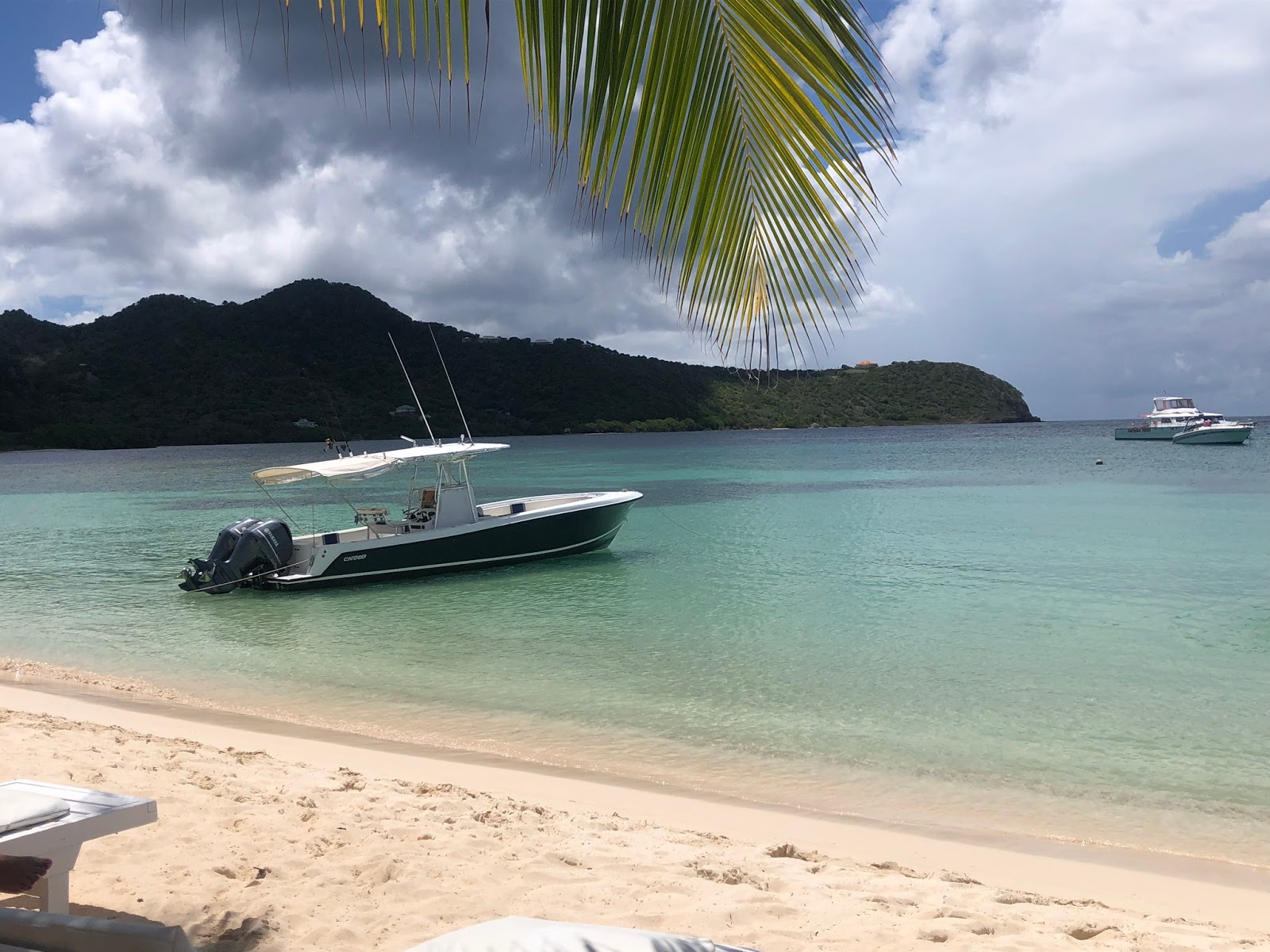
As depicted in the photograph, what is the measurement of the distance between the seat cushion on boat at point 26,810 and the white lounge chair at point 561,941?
170 centimetres

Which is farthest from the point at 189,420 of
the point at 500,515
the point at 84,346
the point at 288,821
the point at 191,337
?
the point at 288,821

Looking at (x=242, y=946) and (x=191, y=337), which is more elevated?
(x=191, y=337)

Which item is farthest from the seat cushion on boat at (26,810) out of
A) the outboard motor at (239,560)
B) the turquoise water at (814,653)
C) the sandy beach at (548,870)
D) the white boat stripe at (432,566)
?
the outboard motor at (239,560)

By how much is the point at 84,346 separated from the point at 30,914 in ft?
337

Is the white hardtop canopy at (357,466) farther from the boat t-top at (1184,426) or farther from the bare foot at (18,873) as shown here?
the boat t-top at (1184,426)

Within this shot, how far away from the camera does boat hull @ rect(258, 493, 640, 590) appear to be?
1588 centimetres

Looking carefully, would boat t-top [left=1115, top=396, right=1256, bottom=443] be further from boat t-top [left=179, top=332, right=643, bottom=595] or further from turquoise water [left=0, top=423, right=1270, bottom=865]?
boat t-top [left=179, top=332, right=643, bottom=595]

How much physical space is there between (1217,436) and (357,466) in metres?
64.2

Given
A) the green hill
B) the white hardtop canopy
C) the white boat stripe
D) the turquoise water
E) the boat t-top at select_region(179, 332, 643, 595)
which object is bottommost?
the turquoise water

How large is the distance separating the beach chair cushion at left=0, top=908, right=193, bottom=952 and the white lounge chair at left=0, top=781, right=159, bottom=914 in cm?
115

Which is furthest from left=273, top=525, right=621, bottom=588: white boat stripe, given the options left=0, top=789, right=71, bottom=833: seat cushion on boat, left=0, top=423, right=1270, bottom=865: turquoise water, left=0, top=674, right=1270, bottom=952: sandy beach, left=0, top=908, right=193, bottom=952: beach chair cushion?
left=0, top=908, right=193, bottom=952: beach chair cushion

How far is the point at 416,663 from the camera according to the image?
1091 cm

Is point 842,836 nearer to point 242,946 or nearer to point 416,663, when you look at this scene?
point 242,946

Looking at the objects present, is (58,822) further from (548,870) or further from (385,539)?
(385,539)
